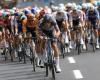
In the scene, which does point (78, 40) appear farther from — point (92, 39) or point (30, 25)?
point (30, 25)

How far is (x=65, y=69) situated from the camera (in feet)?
63.6

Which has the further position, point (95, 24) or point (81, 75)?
point (95, 24)

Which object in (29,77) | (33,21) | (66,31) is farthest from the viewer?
(66,31)

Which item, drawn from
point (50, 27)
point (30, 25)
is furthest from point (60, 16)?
point (50, 27)

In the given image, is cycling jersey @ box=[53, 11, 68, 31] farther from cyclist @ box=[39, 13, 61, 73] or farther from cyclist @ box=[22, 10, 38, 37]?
cyclist @ box=[39, 13, 61, 73]

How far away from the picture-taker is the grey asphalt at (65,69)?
57.9ft

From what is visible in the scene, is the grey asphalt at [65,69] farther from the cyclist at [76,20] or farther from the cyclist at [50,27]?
the cyclist at [76,20]

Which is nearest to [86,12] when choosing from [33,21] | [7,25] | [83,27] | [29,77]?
[83,27]

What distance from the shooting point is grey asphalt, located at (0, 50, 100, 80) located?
17644 mm

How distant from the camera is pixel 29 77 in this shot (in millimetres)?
17922

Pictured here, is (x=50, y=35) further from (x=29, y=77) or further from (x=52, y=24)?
(x=29, y=77)

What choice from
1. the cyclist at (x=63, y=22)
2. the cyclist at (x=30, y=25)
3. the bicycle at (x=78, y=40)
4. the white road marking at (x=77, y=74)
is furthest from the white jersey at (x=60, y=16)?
the white road marking at (x=77, y=74)

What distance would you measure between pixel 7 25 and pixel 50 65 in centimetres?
811

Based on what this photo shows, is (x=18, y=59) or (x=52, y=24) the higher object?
(x=52, y=24)
